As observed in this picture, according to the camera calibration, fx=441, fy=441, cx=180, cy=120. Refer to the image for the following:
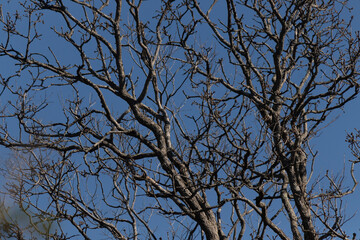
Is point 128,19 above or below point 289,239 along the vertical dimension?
above

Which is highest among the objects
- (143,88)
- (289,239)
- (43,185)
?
(143,88)

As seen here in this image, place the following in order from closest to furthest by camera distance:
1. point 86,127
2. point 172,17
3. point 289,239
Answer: point 289,239 < point 86,127 < point 172,17

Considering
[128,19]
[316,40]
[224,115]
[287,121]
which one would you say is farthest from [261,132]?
[128,19]

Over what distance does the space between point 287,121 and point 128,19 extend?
3.62m

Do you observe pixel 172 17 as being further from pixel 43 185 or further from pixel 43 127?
pixel 43 185

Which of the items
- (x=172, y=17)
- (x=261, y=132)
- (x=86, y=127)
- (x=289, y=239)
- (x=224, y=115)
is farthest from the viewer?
(x=172, y=17)

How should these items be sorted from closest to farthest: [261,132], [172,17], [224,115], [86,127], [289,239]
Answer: [261,132]
[224,115]
[289,239]
[86,127]
[172,17]

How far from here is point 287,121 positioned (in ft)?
24.6

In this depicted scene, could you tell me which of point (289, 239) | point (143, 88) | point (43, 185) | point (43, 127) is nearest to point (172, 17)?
point (143, 88)

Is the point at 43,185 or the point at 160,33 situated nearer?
the point at 43,185

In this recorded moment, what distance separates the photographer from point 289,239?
7.25 metres

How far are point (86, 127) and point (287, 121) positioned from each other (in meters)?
3.49

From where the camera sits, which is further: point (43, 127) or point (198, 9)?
point (198, 9)

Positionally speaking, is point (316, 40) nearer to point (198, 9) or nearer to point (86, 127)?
point (198, 9)
